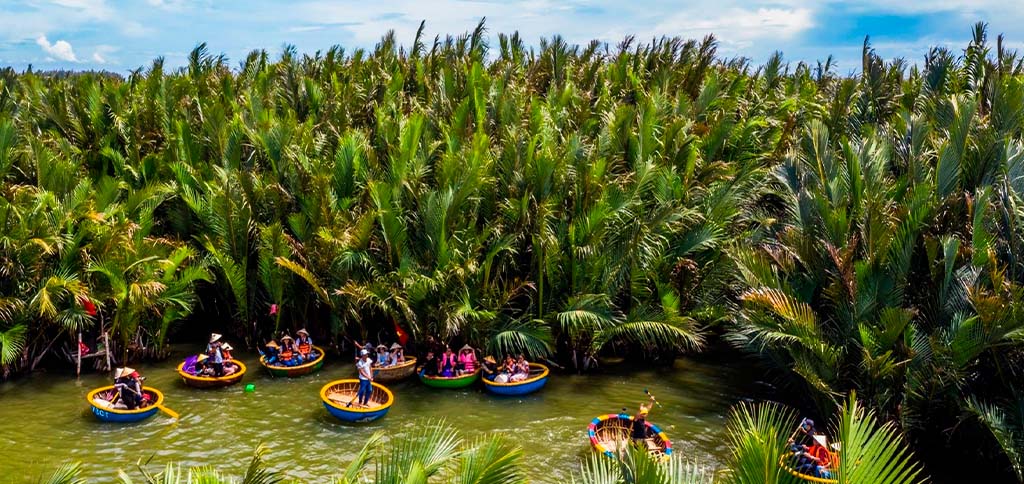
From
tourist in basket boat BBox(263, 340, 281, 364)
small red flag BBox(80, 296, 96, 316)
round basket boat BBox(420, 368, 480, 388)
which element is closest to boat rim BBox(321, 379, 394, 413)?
round basket boat BBox(420, 368, 480, 388)

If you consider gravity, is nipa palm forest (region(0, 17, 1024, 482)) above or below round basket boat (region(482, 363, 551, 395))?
above

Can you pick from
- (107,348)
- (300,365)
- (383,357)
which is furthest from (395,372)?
(107,348)

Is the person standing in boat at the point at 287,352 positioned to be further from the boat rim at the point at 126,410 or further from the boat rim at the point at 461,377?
the boat rim at the point at 461,377

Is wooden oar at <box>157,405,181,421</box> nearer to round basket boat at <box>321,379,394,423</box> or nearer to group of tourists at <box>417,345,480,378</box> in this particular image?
round basket boat at <box>321,379,394,423</box>

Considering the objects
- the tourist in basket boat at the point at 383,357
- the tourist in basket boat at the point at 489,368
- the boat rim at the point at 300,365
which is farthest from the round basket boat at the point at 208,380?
the tourist in basket boat at the point at 489,368

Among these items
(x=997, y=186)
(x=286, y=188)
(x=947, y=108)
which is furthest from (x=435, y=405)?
(x=947, y=108)

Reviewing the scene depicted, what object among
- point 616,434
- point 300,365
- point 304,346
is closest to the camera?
point 616,434

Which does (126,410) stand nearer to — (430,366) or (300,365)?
(300,365)
